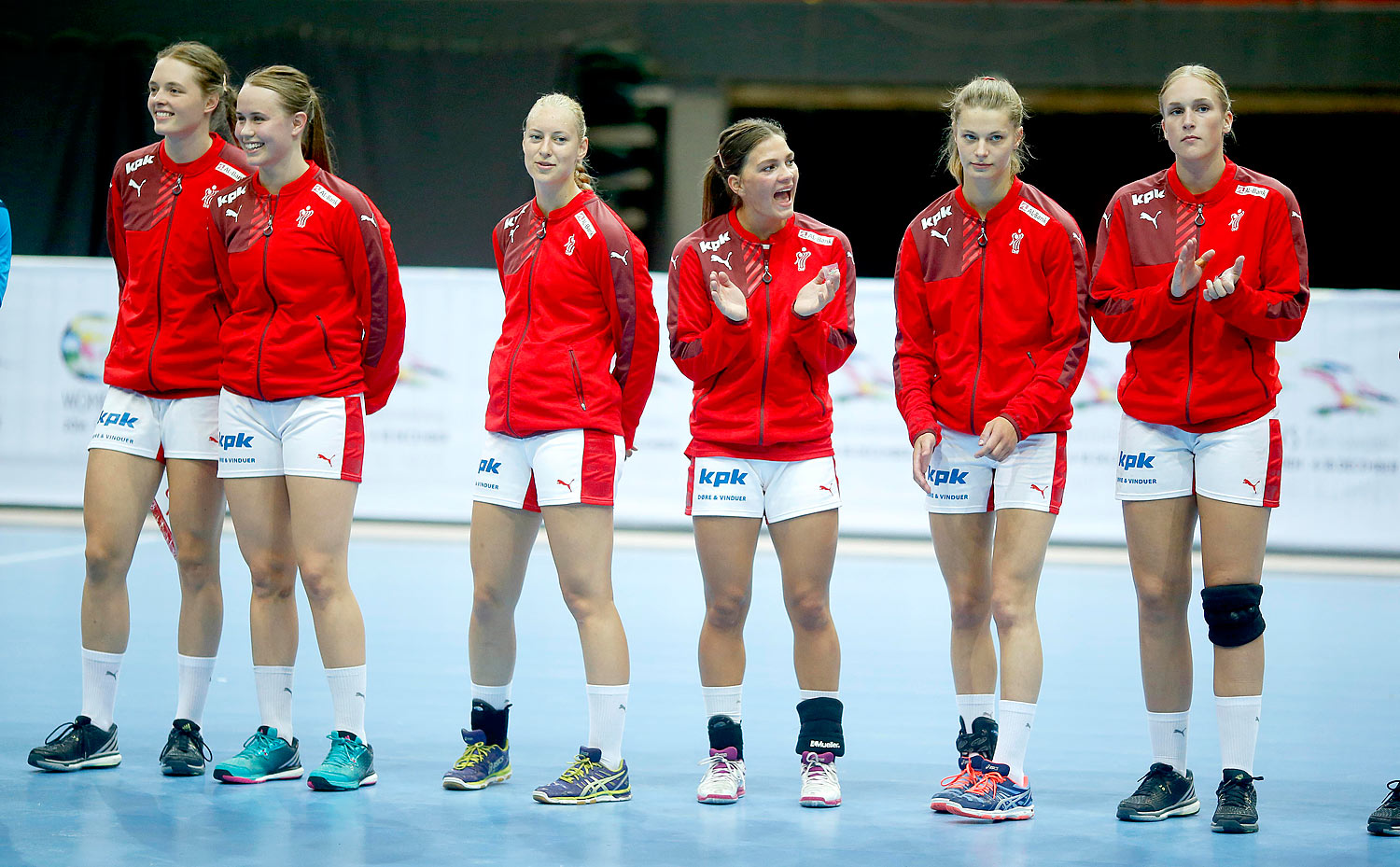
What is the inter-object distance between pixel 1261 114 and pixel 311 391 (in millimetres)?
11964

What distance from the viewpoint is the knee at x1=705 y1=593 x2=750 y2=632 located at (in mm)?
4266

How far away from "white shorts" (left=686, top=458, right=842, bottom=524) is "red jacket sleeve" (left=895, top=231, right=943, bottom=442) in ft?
1.16

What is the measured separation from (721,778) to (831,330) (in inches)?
55.0

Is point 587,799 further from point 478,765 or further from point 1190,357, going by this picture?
point 1190,357

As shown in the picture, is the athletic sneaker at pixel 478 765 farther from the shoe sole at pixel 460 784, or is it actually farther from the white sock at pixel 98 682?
the white sock at pixel 98 682

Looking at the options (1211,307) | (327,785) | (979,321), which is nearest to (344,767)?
(327,785)

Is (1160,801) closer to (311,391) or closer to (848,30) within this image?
(311,391)

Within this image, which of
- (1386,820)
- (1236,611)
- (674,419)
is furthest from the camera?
(674,419)

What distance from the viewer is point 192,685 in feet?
14.7

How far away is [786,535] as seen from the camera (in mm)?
4230

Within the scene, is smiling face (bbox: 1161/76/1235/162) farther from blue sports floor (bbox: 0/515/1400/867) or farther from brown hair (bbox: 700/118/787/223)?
blue sports floor (bbox: 0/515/1400/867)

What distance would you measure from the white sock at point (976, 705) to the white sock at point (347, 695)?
186 cm

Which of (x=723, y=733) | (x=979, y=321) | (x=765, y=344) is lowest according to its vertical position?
(x=723, y=733)

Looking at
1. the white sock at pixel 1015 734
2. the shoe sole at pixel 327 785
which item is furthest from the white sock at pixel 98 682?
the white sock at pixel 1015 734
